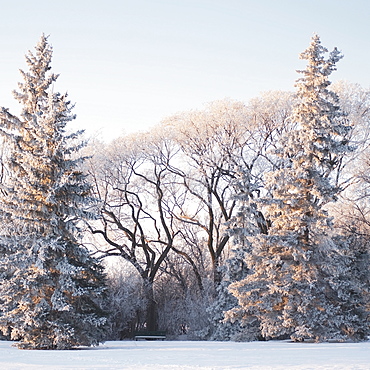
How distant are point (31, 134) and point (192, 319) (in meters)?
14.9

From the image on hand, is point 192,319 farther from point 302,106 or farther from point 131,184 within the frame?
point 302,106

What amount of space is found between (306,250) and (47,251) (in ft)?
29.9

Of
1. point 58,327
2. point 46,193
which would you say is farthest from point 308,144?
point 58,327

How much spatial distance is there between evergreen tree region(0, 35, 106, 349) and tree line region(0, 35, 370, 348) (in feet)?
0.15

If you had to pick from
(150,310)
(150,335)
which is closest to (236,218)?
(150,335)

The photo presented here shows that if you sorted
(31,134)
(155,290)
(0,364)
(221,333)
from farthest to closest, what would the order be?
1. (155,290)
2. (221,333)
3. (31,134)
4. (0,364)

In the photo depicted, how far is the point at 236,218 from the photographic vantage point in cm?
2592

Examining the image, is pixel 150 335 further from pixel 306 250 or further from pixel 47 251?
pixel 47 251

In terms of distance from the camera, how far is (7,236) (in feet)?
59.7

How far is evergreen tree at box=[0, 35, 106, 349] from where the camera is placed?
17.2m

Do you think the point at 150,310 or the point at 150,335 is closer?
the point at 150,335

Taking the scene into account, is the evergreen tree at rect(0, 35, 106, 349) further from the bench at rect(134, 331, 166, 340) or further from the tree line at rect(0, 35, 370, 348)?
the bench at rect(134, 331, 166, 340)

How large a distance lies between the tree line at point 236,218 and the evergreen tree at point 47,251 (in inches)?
1.8

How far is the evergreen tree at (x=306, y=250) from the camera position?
64.0 feet
